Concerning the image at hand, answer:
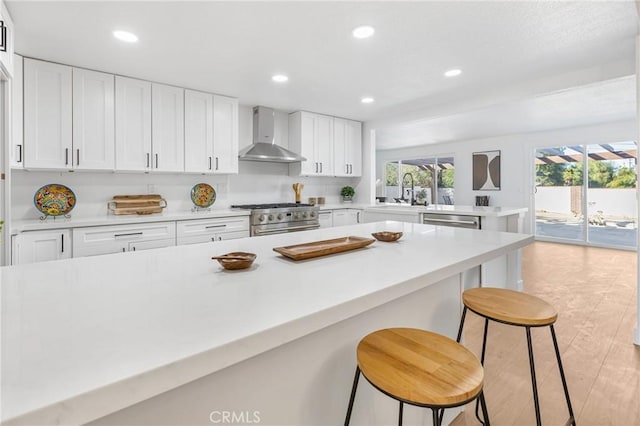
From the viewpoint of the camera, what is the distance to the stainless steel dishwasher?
134 inches

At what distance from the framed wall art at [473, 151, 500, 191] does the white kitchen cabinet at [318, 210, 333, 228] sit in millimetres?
5182

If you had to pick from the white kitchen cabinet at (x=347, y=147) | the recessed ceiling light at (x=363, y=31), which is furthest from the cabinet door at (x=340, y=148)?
the recessed ceiling light at (x=363, y=31)

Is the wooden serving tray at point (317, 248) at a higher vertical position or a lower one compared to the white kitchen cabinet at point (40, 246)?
higher

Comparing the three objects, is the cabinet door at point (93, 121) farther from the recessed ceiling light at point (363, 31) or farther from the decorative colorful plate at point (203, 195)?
the recessed ceiling light at point (363, 31)

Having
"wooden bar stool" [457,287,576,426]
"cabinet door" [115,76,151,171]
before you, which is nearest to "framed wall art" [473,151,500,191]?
"wooden bar stool" [457,287,576,426]

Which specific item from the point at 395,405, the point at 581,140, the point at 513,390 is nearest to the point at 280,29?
the point at 395,405

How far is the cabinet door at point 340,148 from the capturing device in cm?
499

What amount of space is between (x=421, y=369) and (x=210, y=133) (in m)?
3.60

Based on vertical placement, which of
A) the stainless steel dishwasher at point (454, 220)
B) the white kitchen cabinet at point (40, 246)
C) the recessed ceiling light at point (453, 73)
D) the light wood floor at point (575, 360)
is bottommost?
the light wood floor at point (575, 360)

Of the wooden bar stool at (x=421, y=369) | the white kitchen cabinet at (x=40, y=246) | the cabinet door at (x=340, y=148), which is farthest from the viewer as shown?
the cabinet door at (x=340, y=148)

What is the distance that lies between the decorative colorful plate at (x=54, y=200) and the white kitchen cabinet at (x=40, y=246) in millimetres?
563

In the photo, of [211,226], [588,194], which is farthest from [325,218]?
[588,194]

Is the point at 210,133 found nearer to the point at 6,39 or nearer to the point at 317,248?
the point at 6,39
